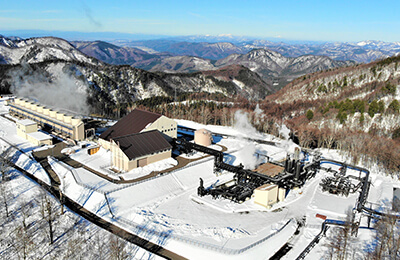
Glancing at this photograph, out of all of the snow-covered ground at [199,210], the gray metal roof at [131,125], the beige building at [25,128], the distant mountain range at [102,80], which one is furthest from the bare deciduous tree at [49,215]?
the distant mountain range at [102,80]

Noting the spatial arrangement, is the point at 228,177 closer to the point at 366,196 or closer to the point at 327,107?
the point at 366,196

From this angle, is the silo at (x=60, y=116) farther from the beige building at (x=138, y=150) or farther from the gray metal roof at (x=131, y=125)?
the beige building at (x=138, y=150)

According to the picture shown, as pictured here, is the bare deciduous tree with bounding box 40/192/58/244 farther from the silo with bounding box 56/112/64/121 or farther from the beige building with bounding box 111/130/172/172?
the silo with bounding box 56/112/64/121

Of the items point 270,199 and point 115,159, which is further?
point 115,159

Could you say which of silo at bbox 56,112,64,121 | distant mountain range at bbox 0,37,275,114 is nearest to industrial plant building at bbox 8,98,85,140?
silo at bbox 56,112,64,121

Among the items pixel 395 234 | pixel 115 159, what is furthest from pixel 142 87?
pixel 395 234

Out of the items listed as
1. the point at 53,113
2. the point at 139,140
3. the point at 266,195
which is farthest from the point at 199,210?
the point at 53,113

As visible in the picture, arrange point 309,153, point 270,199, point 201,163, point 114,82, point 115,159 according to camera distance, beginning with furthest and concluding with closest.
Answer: point 114,82 → point 309,153 → point 201,163 → point 115,159 → point 270,199
